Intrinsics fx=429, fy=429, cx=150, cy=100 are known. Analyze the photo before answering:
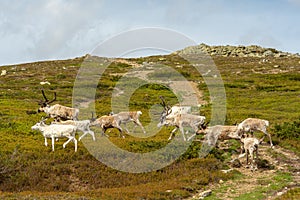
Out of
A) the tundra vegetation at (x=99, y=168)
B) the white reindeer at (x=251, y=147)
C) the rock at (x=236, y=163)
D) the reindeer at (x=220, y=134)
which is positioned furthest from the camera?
the reindeer at (x=220, y=134)

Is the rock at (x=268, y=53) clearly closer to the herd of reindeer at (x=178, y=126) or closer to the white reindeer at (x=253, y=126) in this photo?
the herd of reindeer at (x=178, y=126)

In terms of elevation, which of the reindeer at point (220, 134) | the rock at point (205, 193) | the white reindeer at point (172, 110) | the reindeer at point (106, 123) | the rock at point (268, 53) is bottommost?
the rock at point (205, 193)

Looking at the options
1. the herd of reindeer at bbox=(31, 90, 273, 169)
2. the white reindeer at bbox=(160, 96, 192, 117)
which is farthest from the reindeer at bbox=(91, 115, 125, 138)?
the white reindeer at bbox=(160, 96, 192, 117)

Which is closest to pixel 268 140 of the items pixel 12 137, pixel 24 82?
pixel 12 137

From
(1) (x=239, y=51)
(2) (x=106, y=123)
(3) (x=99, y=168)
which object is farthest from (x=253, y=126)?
(1) (x=239, y=51)

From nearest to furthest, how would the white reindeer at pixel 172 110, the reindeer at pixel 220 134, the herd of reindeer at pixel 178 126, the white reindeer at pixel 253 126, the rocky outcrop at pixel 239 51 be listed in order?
the herd of reindeer at pixel 178 126 < the reindeer at pixel 220 134 < the white reindeer at pixel 253 126 < the white reindeer at pixel 172 110 < the rocky outcrop at pixel 239 51

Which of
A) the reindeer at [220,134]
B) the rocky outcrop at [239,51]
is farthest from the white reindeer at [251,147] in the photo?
the rocky outcrop at [239,51]

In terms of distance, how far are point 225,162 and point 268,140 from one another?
529 cm

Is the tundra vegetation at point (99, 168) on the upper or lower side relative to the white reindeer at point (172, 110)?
lower

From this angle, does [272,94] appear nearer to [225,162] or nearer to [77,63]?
[225,162]

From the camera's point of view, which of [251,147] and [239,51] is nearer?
[251,147]

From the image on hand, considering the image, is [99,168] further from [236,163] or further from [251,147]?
[251,147]

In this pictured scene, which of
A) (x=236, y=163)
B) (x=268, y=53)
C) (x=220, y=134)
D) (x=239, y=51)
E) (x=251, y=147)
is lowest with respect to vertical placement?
(x=236, y=163)

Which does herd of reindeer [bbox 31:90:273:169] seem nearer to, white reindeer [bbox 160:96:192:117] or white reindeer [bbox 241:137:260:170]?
white reindeer [bbox 241:137:260:170]
